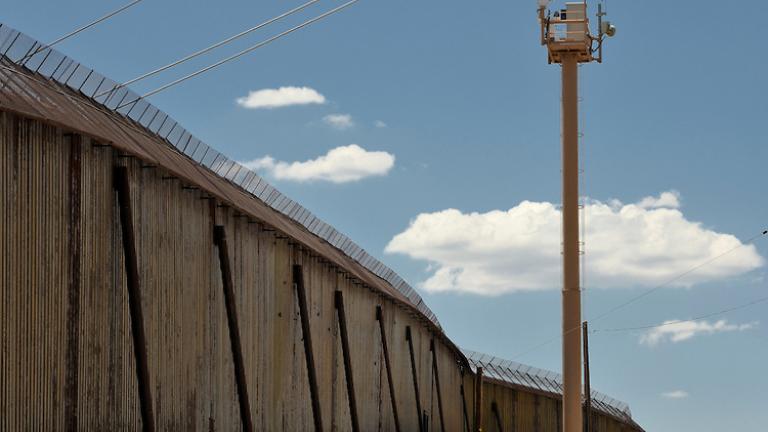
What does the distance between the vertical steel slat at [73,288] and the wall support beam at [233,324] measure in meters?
7.25

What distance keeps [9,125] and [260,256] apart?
44.9ft

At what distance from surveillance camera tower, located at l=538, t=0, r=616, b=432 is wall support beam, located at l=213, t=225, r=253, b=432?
20333mm

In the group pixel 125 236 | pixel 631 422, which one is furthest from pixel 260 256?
pixel 631 422

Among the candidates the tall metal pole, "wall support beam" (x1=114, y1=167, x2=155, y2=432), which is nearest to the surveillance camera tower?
the tall metal pole

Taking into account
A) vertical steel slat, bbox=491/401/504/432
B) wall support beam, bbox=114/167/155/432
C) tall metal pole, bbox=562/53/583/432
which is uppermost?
tall metal pole, bbox=562/53/583/432

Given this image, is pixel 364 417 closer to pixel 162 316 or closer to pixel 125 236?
pixel 162 316

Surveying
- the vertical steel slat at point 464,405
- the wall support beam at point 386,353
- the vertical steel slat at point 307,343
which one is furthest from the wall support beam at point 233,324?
the vertical steel slat at point 464,405

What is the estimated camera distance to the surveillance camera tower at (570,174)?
49.7 meters

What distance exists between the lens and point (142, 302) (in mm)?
27469

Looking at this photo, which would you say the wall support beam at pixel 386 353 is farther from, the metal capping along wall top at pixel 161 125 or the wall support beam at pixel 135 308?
the wall support beam at pixel 135 308

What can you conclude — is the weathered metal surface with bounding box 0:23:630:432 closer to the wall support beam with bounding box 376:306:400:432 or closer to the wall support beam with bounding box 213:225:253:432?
the wall support beam with bounding box 213:225:253:432

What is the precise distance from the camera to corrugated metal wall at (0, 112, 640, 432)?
2289 cm

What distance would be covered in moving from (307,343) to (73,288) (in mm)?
14334

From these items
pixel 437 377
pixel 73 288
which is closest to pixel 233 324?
pixel 73 288
